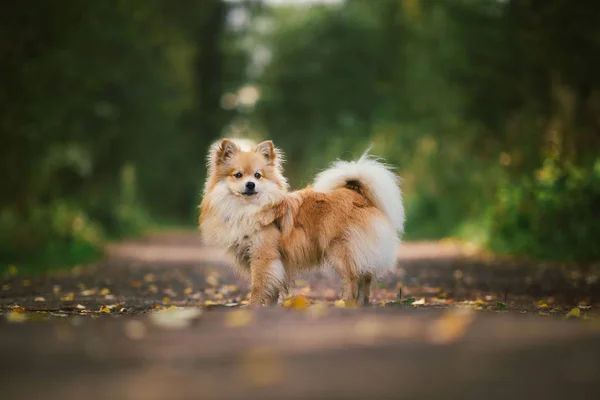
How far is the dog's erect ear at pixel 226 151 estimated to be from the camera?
7.57 metres

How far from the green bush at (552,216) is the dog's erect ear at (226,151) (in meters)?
7.28

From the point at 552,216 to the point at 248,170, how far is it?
25.9ft

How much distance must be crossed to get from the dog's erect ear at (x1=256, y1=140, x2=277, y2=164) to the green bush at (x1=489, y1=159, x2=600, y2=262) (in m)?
6.96

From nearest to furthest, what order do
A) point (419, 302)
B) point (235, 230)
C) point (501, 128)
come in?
point (235, 230), point (419, 302), point (501, 128)

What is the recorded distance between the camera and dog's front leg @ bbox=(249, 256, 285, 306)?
7.16m

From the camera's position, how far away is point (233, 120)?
1683 inches

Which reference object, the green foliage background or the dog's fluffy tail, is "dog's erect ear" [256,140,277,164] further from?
the green foliage background

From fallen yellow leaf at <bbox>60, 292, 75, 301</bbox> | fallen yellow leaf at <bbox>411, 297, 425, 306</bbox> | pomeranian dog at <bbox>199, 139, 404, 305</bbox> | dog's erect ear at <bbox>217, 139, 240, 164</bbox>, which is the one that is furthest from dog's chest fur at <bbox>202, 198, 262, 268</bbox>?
fallen yellow leaf at <bbox>60, 292, 75, 301</bbox>

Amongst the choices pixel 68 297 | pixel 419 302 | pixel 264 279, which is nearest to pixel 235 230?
pixel 264 279

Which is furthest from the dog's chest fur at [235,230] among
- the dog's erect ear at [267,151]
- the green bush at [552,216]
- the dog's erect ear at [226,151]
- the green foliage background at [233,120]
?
the green bush at [552,216]

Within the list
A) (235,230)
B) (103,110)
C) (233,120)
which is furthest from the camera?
(233,120)

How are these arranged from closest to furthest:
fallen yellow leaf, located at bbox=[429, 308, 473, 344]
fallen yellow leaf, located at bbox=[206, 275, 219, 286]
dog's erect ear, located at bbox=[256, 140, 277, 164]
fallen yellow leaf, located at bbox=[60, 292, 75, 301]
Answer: fallen yellow leaf, located at bbox=[429, 308, 473, 344] → dog's erect ear, located at bbox=[256, 140, 277, 164] → fallen yellow leaf, located at bbox=[60, 292, 75, 301] → fallen yellow leaf, located at bbox=[206, 275, 219, 286]

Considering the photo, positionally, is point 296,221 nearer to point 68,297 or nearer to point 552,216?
point 68,297

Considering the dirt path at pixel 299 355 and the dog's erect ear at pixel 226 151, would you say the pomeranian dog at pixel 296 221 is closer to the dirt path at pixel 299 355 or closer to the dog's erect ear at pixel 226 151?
the dog's erect ear at pixel 226 151
